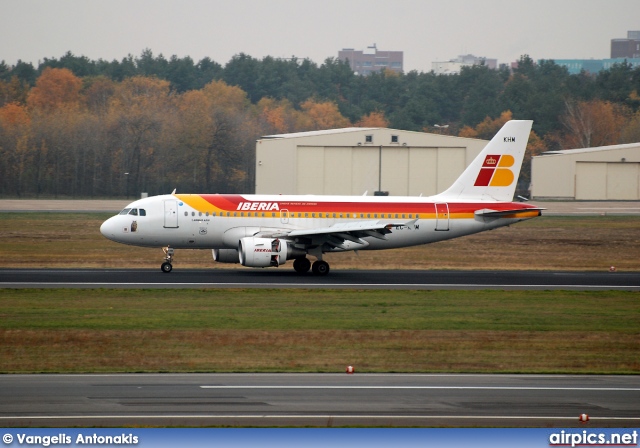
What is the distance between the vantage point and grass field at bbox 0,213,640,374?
20875 millimetres

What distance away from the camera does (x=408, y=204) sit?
40281 millimetres

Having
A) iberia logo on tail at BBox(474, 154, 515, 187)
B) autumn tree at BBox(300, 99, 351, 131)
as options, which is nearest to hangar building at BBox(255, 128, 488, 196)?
iberia logo on tail at BBox(474, 154, 515, 187)

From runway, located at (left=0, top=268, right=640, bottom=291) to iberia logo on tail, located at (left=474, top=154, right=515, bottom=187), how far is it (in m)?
4.18

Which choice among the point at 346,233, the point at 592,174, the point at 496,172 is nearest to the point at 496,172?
the point at 496,172

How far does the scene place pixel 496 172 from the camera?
41375 mm

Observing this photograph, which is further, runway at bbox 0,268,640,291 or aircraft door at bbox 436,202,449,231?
aircraft door at bbox 436,202,449,231

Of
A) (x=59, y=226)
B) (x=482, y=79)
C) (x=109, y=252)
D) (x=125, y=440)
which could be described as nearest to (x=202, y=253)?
(x=109, y=252)

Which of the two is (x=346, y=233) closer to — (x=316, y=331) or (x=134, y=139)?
(x=316, y=331)

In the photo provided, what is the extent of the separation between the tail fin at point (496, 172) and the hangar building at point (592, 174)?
47112 millimetres

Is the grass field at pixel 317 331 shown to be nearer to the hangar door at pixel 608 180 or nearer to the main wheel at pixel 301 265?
the main wheel at pixel 301 265

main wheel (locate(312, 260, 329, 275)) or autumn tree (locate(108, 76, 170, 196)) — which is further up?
autumn tree (locate(108, 76, 170, 196))

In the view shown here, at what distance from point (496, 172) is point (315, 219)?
29.1 ft

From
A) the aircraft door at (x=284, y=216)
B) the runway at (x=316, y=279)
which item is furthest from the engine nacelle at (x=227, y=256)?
the aircraft door at (x=284, y=216)

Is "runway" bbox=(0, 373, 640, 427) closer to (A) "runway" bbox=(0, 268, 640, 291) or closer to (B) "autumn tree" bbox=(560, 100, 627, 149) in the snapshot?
(A) "runway" bbox=(0, 268, 640, 291)
